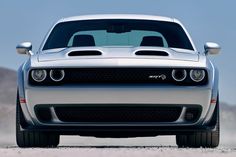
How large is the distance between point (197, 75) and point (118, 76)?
35.0 inches

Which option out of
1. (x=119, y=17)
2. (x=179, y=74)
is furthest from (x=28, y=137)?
(x=119, y=17)

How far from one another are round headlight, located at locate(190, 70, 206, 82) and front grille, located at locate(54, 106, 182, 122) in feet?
1.22

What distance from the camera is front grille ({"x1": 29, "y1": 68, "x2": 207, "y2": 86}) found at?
981 cm

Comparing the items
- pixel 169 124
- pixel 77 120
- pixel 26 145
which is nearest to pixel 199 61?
pixel 169 124

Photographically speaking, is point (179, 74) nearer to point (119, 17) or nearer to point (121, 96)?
point (121, 96)

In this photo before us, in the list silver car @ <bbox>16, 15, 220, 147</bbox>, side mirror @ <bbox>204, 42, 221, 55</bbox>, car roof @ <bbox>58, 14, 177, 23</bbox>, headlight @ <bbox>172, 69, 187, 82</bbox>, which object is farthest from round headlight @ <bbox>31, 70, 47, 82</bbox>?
side mirror @ <bbox>204, 42, 221, 55</bbox>

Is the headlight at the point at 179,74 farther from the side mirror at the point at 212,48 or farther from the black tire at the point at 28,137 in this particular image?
the black tire at the point at 28,137

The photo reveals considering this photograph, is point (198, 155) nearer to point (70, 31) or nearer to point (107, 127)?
point (107, 127)

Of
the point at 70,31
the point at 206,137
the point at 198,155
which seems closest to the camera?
the point at 198,155

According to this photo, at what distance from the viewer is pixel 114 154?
8.82 m

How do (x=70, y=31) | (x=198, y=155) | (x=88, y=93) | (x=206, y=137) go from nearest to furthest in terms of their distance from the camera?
(x=198, y=155) < (x=88, y=93) < (x=206, y=137) < (x=70, y=31)

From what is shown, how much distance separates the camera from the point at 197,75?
9914mm

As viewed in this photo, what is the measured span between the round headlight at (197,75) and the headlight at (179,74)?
3.1 inches

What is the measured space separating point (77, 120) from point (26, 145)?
913 millimetres
